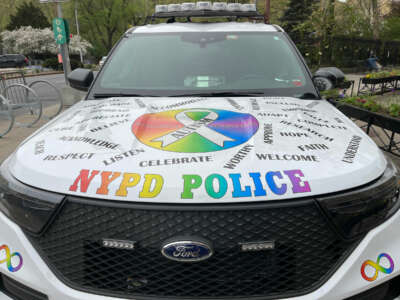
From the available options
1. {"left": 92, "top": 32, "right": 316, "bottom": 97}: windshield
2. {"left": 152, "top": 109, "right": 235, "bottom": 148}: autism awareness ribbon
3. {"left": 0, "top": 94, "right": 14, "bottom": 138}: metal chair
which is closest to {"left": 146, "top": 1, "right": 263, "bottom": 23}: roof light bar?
{"left": 92, "top": 32, "right": 316, "bottom": 97}: windshield

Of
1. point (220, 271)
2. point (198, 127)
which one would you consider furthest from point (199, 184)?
point (198, 127)

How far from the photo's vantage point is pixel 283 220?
1.45 meters

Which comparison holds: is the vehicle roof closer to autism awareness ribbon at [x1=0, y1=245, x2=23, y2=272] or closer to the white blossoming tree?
autism awareness ribbon at [x1=0, y1=245, x2=23, y2=272]

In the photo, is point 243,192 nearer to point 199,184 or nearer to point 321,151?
point 199,184

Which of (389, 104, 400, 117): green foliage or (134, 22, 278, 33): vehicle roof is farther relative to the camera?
(389, 104, 400, 117): green foliage

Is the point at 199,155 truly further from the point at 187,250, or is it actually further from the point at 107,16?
the point at 107,16

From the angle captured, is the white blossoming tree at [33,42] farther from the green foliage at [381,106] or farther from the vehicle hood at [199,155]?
the vehicle hood at [199,155]

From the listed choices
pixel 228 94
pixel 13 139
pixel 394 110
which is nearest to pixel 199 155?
pixel 228 94

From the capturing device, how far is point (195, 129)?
1986 millimetres

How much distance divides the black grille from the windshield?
1.38 metres

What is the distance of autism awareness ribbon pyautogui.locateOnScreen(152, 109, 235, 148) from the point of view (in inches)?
72.5

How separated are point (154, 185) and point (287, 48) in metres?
2.19

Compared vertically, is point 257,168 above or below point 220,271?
above

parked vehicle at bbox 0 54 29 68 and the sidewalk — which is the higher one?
the sidewalk
